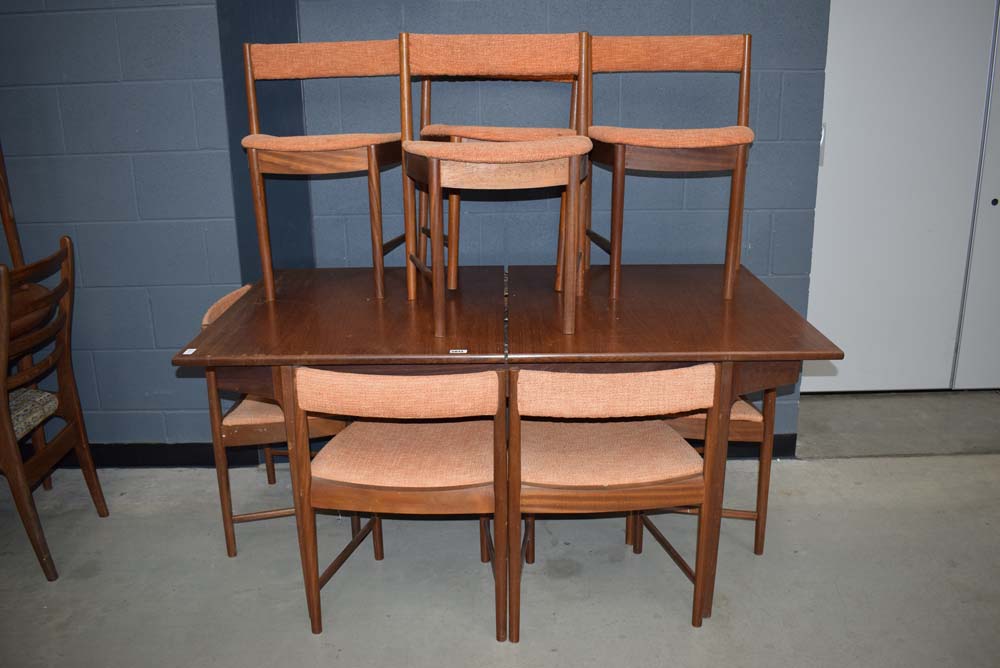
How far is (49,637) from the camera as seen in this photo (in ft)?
6.95

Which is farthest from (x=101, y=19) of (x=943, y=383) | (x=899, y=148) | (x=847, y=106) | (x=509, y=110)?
(x=943, y=383)

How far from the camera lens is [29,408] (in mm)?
2490

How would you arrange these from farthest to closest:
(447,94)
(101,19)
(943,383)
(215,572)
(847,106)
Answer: (943,383) → (847,106) → (447,94) → (101,19) → (215,572)

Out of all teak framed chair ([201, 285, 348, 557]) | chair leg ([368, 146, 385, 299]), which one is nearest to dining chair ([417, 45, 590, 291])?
chair leg ([368, 146, 385, 299])

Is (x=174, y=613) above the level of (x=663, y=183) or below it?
below

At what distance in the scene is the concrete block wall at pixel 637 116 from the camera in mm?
2846

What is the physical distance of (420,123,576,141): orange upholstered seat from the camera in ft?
8.75

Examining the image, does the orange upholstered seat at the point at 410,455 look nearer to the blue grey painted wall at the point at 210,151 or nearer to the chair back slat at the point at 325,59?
the blue grey painted wall at the point at 210,151

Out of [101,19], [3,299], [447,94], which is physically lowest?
[3,299]

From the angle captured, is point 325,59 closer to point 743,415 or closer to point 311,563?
point 311,563

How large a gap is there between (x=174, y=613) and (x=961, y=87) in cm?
337

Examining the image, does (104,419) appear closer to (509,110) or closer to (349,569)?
(349,569)

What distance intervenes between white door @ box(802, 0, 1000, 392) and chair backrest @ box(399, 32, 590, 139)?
1.26 meters

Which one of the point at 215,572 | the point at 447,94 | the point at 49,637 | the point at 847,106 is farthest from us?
the point at 847,106
